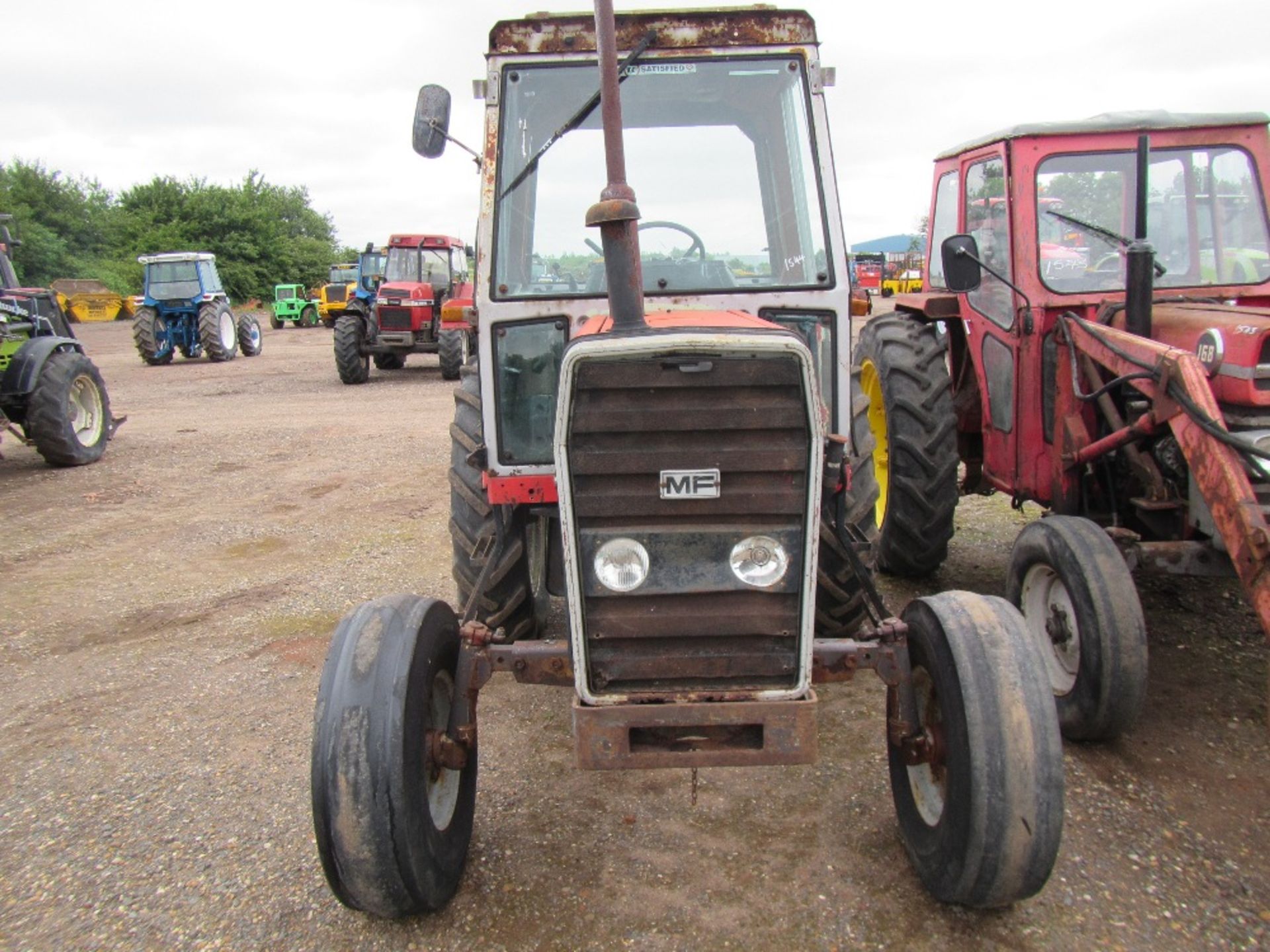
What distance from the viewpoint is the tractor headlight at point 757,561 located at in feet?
7.75

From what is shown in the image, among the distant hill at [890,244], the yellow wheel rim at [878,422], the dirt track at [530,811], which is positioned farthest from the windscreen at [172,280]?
the distant hill at [890,244]

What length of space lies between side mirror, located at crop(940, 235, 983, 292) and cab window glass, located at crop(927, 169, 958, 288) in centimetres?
113

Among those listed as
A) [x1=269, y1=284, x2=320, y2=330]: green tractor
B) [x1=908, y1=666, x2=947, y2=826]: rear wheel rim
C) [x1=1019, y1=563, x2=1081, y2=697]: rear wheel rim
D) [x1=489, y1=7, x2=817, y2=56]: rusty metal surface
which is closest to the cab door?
[x1=1019, y1=563, x2=1081, y2=697]: rear wheel rim

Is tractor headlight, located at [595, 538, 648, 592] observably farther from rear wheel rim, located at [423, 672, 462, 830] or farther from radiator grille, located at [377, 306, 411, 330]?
radiator grille, located at [377, 306, 411, 330]

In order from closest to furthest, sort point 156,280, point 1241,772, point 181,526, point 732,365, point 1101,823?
point 732,365 → point 1101,823 → point 1241,772 → point 181,526 → point 156,280

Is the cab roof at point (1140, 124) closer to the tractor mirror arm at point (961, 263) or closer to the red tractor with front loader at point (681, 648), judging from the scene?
the tractor mirror arm at point (961, 263)

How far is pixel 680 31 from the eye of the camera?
3.17 meters

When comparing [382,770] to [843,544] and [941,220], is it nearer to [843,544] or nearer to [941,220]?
[843,544]

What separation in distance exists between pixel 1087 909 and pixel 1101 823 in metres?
0.45

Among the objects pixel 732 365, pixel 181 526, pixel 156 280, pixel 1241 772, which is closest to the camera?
pixel 732 365

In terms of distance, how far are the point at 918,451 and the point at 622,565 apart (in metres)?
2.52

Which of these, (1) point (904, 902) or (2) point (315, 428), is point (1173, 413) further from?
(2) point (315, 428)

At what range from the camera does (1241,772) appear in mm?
3107

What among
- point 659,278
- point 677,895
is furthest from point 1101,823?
point 659,278
